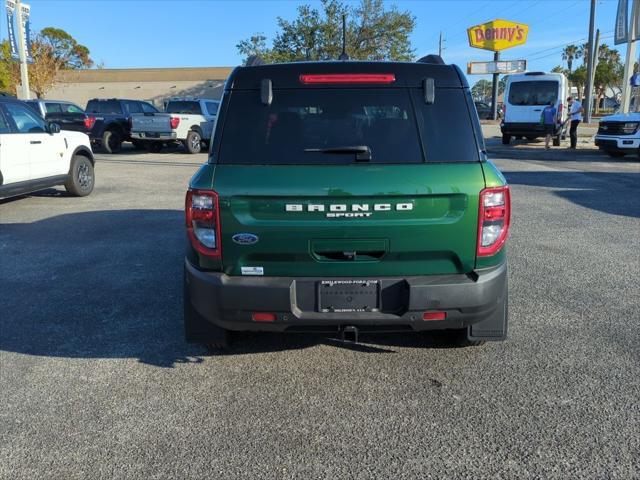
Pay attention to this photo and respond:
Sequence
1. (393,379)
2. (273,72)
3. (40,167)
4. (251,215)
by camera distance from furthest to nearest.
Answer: (40,167) < (393,379) < (273,72) < (251,215)

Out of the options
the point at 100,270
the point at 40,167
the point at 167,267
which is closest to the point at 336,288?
the point at 167,267

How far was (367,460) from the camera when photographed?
277cm

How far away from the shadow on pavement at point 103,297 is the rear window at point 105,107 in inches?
528

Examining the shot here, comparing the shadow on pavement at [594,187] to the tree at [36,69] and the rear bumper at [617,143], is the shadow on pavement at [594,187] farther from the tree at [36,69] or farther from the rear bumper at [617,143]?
the tree at [36,69]

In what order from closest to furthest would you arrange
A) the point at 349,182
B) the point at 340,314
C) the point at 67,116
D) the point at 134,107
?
the point at 349,182
the point at 340,314
the point at 67,116
the point at 134,107

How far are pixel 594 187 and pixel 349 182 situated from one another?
1038cm

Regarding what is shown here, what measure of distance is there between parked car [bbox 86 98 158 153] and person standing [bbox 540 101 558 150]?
50.4ft

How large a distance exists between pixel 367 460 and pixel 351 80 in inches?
84.3

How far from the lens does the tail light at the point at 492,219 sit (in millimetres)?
3182

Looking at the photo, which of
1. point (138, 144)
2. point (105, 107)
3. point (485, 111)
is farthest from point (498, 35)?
point (105, 107)

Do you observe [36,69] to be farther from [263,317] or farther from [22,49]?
[263,317]

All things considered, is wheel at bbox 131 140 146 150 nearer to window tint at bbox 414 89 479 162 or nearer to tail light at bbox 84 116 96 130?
tail light at bbox 84 116 96 130

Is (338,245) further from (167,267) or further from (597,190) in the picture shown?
(597,190)

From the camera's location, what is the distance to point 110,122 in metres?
20.3
